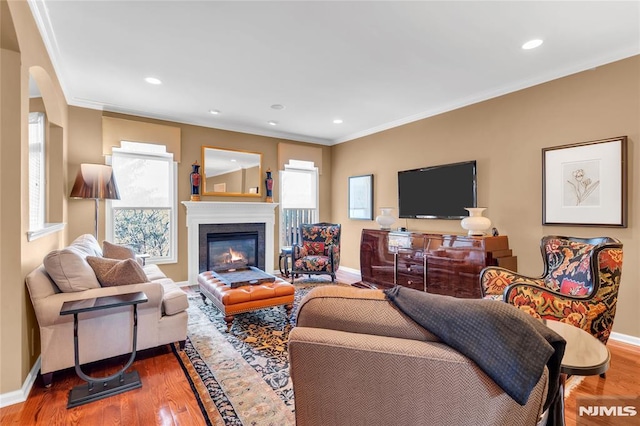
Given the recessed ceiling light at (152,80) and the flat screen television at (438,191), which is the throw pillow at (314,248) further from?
the recessed ceiling light at (152,80)

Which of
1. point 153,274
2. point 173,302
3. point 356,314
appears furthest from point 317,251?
point 356,314

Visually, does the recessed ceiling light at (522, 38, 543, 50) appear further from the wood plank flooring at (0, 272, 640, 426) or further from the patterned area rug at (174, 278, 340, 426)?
→ the patterned area rug at (174, 278, 340, 426)

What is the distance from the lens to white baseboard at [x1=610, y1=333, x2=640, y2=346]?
9.08 feet

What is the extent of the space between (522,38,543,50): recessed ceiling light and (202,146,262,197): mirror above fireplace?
13.3 feet

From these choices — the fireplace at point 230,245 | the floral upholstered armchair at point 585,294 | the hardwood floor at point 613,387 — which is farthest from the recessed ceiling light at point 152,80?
the hardwood floor at point 613,387

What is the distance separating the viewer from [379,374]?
896 mm

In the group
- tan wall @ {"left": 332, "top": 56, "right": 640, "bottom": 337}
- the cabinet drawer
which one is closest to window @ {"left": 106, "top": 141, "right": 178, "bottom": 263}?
the cabinet drawer

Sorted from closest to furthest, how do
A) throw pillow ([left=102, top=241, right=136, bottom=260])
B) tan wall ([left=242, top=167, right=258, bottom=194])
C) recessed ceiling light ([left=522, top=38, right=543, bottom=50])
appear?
recessed ceiling light ([left=522, top=38, right=543, bottom=50])
throw pillow ([left=102, top=241, right=136, bottom=260])
tan wall ([left=242, top=167, right=258, bottom=194])

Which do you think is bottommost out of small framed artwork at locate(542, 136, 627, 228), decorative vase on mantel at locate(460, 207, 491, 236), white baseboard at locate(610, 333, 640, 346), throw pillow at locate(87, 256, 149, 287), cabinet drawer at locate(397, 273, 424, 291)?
white baseboard at locate(610, 333, 640, 346)

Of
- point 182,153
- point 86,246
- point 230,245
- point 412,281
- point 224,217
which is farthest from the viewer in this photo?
point 230,245

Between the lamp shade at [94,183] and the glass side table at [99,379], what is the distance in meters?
2.08

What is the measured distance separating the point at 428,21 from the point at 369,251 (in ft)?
10.5

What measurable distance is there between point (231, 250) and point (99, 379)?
10.9 ft

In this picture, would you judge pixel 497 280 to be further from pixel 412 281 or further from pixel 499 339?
pixel 499 339
